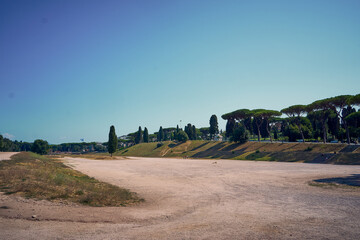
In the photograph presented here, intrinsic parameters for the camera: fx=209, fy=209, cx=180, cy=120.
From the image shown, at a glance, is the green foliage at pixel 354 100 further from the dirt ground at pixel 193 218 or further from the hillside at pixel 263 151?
the dirt ground at pixel 193 218

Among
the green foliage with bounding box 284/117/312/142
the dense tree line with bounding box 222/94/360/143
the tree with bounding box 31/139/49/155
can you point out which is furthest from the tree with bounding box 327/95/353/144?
the tree with bounding box 31/139/49/155

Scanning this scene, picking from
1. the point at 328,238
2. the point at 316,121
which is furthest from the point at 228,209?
the point at 316,121

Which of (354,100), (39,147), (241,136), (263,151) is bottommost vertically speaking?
(263,151)

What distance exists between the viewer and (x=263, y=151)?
69.6m

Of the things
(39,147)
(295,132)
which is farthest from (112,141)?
(295,132)

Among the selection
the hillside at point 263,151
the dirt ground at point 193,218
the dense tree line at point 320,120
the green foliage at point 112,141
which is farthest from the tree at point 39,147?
the dirt ground at point 193,218

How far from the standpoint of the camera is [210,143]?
101250mm

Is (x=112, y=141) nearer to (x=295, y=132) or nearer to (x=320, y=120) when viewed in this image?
(x=295, y=132)

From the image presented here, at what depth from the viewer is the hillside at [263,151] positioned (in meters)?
50.7

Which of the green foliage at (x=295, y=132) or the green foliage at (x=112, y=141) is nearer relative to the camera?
the green foliage at (x=295, y=132)

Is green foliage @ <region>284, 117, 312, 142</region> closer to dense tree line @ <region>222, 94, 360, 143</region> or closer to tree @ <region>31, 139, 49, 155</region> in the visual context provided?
dense tree line @ <region>222, 94, 360, 143</region>

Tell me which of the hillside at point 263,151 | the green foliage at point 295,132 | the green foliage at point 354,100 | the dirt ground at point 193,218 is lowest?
the hillside at point 263,151

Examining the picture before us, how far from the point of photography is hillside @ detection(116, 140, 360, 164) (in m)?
50.7

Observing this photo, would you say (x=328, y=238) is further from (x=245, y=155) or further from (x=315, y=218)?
(x=245, y=155)
